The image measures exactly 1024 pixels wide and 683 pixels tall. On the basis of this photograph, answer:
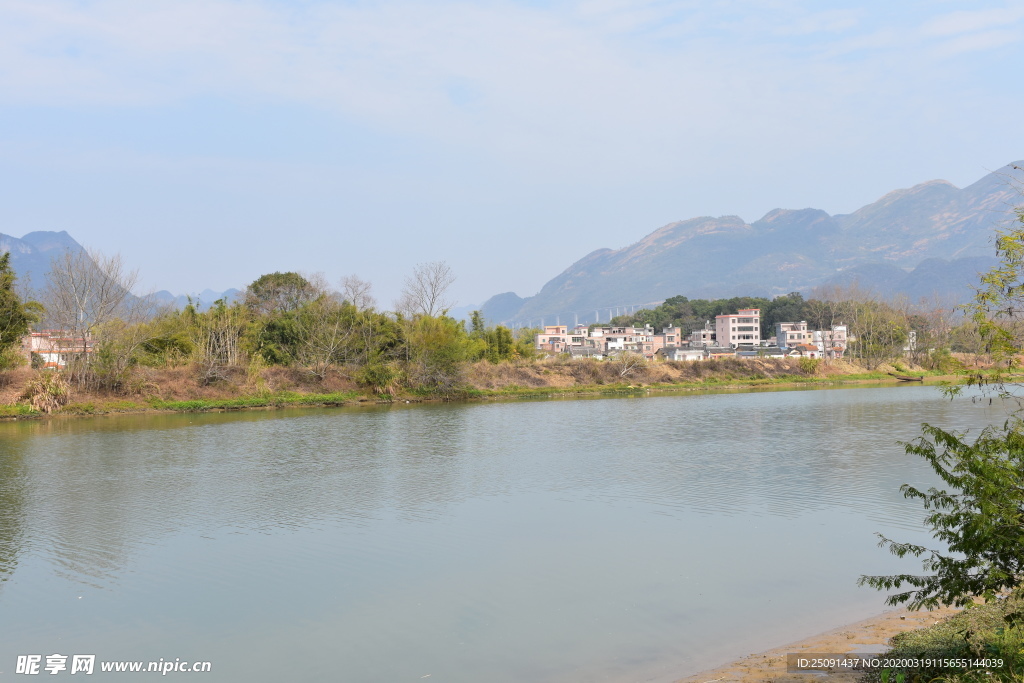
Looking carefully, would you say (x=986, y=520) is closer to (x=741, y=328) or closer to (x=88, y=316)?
(x=88, y=316)

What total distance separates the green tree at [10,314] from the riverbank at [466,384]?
6.35 ft

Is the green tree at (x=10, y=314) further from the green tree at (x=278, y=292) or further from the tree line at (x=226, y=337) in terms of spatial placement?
the green tree at (x=278, y=292)

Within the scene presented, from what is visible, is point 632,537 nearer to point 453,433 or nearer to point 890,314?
point 453,433

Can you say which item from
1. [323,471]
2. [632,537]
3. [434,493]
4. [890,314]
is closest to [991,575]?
[632,537]

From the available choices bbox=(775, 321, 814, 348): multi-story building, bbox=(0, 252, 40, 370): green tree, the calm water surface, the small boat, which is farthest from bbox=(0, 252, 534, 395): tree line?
bbox=(775, 321, 814, 348): multi-story building

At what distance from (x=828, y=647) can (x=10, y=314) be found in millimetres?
33885

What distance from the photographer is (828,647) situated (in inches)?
286

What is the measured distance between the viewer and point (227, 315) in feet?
144

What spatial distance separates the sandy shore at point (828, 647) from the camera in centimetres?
647

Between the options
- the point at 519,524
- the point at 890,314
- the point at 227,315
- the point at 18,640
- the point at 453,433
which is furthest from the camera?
the point at 890,314

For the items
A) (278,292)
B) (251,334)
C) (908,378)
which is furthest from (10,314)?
(908,378)

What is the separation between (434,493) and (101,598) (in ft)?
23.8

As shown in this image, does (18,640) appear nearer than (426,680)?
No

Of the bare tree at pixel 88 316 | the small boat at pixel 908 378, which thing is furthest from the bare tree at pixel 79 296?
the small boat at pixel 908 378
